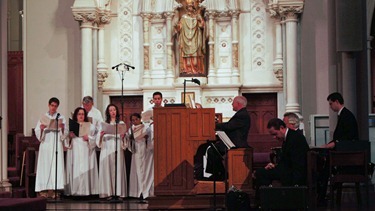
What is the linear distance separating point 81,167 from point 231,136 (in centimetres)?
355

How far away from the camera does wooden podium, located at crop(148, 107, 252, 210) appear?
10469 millimetres

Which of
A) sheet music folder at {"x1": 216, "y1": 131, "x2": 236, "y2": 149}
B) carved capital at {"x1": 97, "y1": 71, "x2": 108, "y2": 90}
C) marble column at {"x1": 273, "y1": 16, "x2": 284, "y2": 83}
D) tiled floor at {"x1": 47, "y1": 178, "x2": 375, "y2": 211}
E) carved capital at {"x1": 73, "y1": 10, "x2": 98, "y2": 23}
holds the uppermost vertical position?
carved capital at {"x1": 73, "y1": 10, "x2": 98, "y2": 23}

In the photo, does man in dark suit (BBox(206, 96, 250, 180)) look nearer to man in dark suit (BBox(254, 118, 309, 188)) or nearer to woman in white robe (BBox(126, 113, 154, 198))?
man in dark suit (BBox(254, 118, 309, 188))

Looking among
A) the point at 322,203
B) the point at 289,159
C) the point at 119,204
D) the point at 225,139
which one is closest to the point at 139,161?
the point at 119,204

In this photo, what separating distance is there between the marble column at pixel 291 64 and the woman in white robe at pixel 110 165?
202 inches

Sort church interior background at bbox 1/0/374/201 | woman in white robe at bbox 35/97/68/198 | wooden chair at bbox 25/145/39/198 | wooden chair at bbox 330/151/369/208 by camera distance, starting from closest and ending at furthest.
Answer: wooden chair at bbox 330/151/369/208 → woman in white robe at bbox 35/97/68/198 → wooden chair at bbox 25/145/39/198 → church interior background at bbox 1/0/374/201

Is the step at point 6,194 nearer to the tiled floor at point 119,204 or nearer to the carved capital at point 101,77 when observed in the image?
the tiled floor at point 119,204

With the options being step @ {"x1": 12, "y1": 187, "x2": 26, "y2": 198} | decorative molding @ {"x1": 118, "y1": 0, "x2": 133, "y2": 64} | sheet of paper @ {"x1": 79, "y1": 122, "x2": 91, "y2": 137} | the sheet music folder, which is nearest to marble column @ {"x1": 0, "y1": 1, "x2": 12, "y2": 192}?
step @ {"x1": 12, "y1": 187, "x2": 26, "y2": 198}

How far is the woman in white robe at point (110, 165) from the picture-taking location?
13086mm

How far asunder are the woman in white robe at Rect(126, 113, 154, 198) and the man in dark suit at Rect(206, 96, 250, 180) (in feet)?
8.39

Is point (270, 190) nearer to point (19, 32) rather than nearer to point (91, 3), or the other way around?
point (91, 3)

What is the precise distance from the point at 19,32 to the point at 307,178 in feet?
44.1

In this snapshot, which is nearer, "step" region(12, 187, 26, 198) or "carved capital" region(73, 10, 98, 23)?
"step" region(12, 187, 26, 198)

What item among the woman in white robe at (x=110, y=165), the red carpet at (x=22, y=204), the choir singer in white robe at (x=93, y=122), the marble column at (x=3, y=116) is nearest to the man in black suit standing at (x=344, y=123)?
the woman in white robe at (x=110, y=165)
